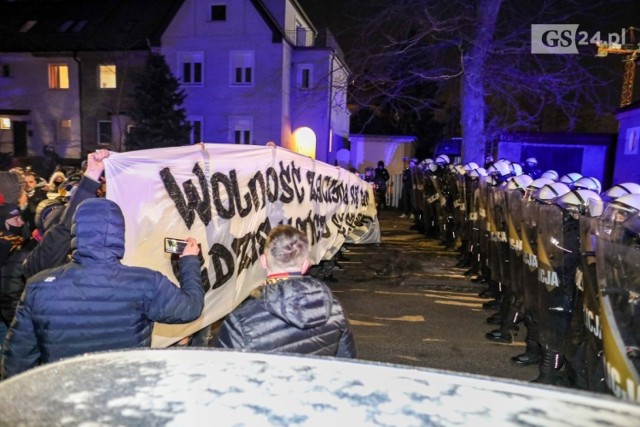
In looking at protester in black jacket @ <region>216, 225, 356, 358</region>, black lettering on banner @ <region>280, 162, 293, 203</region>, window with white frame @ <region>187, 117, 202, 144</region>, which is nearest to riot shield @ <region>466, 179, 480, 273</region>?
black lettering on banner @ <region>280, 162, 293, 203</region>

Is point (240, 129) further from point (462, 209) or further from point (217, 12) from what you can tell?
point (462, 209)

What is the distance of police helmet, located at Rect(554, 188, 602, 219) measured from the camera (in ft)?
14.8

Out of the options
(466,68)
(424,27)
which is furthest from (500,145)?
(424,27)

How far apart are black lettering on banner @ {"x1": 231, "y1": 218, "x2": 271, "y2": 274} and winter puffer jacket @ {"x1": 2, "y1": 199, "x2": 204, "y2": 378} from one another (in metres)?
2.75

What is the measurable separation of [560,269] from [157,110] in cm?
2423

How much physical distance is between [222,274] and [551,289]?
9.93ft

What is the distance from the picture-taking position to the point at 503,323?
6.13 metres

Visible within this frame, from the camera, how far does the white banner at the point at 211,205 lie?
4.01 m

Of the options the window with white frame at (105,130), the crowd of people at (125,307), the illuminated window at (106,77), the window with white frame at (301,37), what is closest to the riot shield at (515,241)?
the crowd of people at (125,307)

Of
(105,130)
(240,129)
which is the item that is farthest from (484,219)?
(105,130)

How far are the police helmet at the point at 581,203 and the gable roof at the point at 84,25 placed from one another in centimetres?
2551

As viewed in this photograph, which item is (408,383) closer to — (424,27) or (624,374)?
(624,374)

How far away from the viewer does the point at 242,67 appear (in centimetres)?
2652

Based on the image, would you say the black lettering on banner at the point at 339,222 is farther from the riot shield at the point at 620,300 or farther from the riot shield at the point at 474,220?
the riot shield at the point at 620,300
